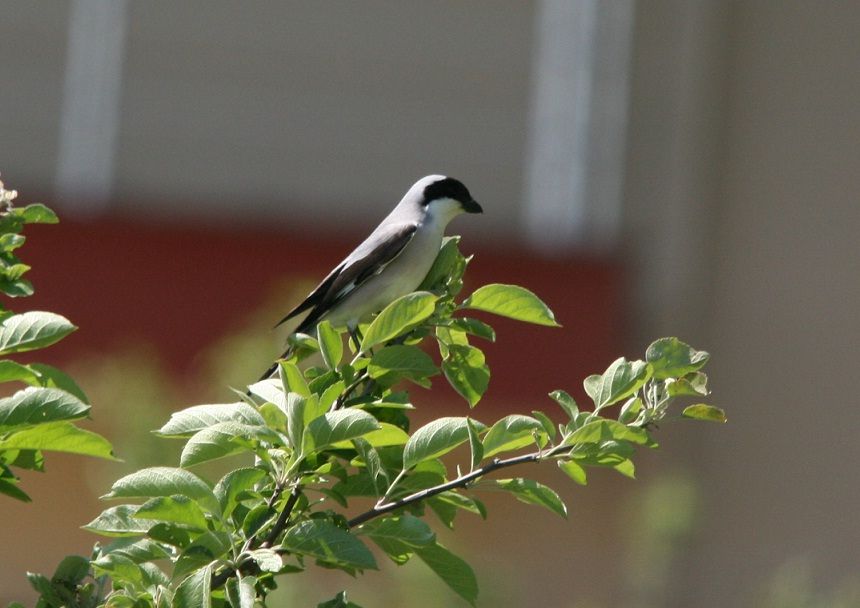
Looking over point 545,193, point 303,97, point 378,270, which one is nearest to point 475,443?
point 378,270

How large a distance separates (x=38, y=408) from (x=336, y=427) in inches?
12.6

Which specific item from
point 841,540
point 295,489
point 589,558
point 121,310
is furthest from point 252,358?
point 841,540

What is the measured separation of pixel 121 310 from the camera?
576cm

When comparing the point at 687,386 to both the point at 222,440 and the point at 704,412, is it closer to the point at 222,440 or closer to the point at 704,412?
the point at 704,412

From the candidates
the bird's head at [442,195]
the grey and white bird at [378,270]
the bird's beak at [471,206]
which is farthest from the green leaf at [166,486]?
the bird's beak at [471,206]

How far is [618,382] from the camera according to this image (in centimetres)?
168

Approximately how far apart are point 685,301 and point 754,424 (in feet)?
2.47

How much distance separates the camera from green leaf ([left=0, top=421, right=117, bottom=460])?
1.64 m

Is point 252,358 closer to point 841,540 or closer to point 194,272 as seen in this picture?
point 194,272

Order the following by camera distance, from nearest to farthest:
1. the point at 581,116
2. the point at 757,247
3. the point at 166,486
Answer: the point at 166,486 < the point at 581,116 < the point at 757,247

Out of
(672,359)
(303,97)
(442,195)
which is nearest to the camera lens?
(672,359)

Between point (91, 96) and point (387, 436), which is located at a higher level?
point (387, 436)

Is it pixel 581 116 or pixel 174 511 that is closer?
pixel 174 511

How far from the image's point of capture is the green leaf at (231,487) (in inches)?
61.9
